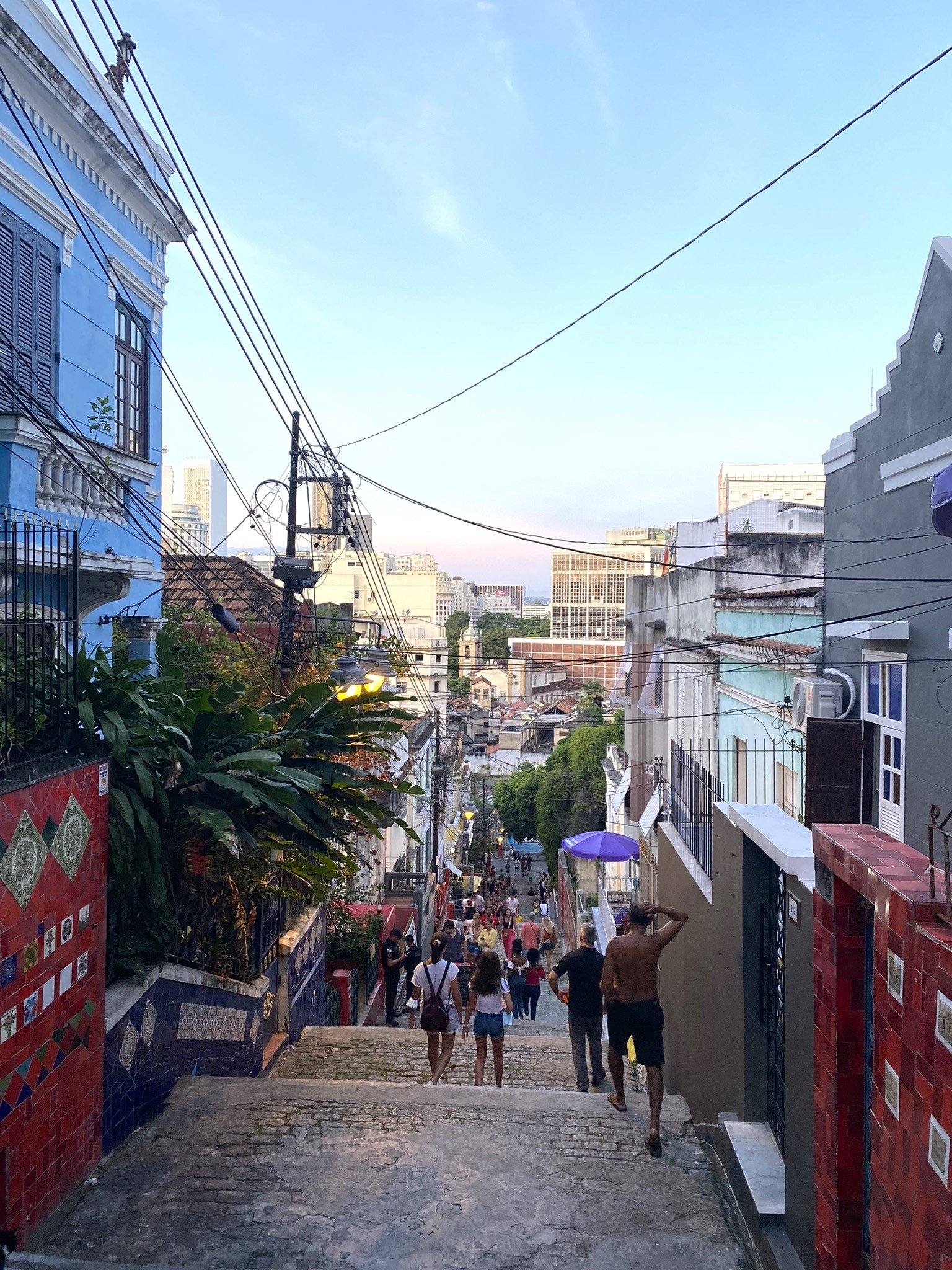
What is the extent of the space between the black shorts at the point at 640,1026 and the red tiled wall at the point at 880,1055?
2.06 meters

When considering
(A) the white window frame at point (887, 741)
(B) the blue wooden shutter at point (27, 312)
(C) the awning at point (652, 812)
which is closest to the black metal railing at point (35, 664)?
(B) the blue wooden shutter at point (27, 312)

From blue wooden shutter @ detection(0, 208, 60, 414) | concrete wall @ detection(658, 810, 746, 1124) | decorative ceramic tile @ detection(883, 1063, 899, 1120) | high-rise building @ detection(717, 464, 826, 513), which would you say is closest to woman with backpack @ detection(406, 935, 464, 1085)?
concrete wall @ detection(658, 810, 746, 1124)

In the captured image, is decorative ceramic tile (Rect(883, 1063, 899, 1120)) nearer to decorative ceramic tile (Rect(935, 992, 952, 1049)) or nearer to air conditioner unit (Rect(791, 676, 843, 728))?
decorative ceramic tile (Rect(935, 992, 952, 1049))

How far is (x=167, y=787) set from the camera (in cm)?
572

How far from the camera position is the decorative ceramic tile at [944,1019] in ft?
8.09

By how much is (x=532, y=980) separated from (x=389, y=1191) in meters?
9.22

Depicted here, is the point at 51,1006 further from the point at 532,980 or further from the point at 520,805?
the point at 520,805

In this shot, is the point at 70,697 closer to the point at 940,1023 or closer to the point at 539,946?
the point at 940,1023

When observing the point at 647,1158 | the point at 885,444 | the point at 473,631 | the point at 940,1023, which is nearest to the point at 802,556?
the point at 885,444

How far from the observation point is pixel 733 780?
1291 cm

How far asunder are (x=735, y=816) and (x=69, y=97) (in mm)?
8456

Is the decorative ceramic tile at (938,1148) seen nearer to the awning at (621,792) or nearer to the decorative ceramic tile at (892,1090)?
the decorative ceramic tile at (892,1090)

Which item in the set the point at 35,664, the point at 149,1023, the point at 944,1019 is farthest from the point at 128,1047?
the point at 944,1019

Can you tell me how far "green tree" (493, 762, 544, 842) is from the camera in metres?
50.6
